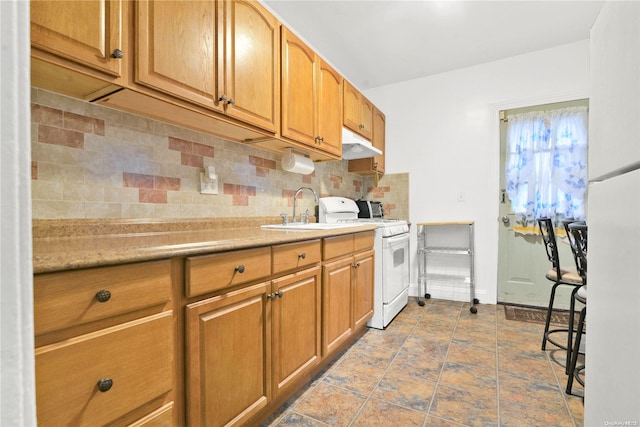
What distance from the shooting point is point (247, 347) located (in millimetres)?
1237

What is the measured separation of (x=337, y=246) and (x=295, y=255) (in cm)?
47

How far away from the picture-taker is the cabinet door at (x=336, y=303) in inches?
71.3

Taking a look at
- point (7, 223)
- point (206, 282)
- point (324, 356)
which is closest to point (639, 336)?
point (7, 223)

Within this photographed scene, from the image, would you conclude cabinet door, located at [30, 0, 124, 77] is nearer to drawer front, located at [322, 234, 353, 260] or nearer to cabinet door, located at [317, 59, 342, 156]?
drawer front, located at [322, 234, 353, 260]

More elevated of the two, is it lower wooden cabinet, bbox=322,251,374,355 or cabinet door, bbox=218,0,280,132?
cabinet door, bbox=218,0,280,132

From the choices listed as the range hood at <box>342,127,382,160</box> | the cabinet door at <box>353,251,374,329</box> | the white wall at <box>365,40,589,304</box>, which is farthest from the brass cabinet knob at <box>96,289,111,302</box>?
the white wall at <box>365,40,589,304</box>

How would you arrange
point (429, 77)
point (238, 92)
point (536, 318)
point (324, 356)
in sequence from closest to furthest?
point (238, 92), point (324, 356), point (536, 318), point (429, 77)

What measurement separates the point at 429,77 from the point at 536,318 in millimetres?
2650

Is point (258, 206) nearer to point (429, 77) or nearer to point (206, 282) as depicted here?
point (206, 282)

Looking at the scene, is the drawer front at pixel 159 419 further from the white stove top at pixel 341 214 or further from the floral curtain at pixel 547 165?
the floral curtain at pixel 547 165

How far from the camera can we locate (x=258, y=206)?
2.16 meters

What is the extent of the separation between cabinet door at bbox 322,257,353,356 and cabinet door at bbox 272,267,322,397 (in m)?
0.07

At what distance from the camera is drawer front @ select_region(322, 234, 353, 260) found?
1.83m

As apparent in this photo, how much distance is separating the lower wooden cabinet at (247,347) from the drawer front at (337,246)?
208mm
